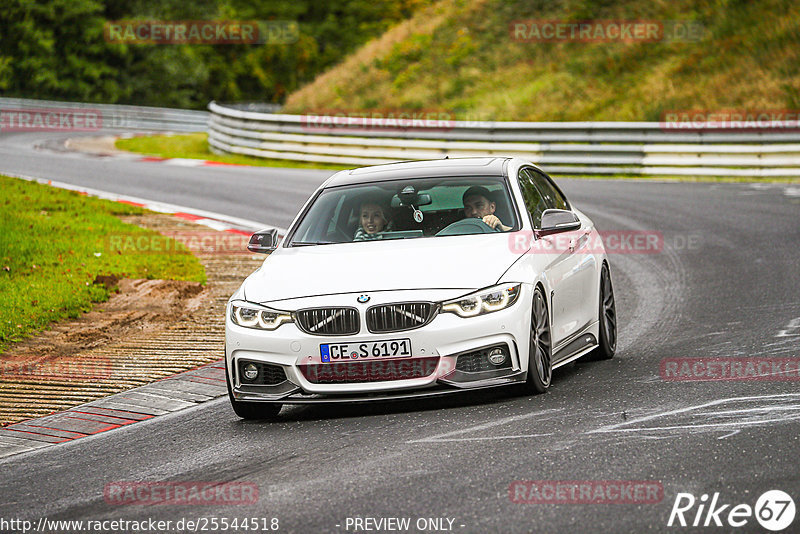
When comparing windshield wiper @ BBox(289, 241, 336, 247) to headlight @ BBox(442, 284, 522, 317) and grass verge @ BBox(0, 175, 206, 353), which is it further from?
grass verge @ BBox(0, 175, 206, 353)

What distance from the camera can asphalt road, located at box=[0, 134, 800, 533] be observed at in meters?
5.43


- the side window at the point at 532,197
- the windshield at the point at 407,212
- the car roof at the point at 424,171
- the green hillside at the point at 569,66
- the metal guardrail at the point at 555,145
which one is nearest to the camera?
the windshield at the point at 407,212

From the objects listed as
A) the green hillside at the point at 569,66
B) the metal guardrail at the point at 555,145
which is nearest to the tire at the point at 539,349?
the metal guardrail at the point at 555,145

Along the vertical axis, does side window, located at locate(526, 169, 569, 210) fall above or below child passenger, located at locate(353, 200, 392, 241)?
below

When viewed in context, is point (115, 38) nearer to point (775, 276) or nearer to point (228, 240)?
point (228, 240)

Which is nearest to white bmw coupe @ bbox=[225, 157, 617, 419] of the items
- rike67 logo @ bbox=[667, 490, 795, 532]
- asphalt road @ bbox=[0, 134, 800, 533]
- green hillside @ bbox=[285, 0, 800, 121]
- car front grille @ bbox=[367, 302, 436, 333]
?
car front grille @ bbox=[367, 302, 436, 333]

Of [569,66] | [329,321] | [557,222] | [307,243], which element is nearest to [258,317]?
[329,321]

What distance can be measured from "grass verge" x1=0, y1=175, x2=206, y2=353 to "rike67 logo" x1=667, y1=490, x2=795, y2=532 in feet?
22.6

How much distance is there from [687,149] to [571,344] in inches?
641

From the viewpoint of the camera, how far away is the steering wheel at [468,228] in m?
8.42

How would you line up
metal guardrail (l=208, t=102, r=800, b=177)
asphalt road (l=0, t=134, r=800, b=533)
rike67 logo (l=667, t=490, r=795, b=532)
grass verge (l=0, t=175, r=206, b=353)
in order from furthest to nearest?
1. metal guardrail (l=208, t=102, r=800, b=177)
2. grass verge (l=0, t=175, r=206, b=353)
3. asphalt road (l=0, t=134, r=800, b=533)
4. rike67 logo (l=667, t=490, r=795, b=532)

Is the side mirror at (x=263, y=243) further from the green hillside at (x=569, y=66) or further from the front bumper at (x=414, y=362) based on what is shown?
the green hillside at (x=569, y=66)

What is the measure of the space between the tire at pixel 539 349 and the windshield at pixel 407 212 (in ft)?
2.75

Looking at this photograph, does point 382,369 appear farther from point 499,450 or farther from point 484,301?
point 499,450
